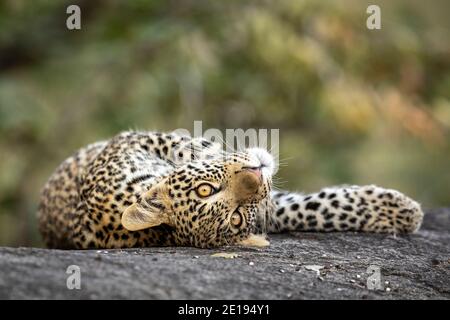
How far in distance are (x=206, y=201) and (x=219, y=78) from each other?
13.2m

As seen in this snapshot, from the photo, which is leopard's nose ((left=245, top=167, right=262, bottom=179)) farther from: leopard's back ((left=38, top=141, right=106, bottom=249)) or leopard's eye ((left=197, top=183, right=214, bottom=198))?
leopard's back ((left=38, top=141, right=106, bottom=249))

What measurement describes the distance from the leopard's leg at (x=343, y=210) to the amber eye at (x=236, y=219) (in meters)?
1.25

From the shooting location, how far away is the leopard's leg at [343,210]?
Answer: 893 cm

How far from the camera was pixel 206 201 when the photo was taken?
7.32 meters

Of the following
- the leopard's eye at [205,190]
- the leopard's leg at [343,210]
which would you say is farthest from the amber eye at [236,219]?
the leopard's leg at [343,210]

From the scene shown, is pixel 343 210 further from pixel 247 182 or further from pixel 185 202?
pixel 185 202

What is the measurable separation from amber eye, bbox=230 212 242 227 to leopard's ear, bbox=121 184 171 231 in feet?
1.74

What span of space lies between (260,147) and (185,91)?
1139 centimetres

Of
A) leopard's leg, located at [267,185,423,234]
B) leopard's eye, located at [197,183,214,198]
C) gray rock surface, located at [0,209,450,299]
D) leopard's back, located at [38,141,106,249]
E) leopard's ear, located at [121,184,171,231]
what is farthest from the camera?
leopard's back, located at [38,141,106,249]

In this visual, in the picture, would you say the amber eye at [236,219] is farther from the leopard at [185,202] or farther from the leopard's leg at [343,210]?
the leopard's leg at [343,210]

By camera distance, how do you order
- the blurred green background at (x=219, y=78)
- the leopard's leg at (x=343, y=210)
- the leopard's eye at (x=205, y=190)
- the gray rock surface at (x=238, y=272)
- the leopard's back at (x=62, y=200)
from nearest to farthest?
the gray rock surface at (x=238, y=272), the leopard's eye at (x=205, y=190), the leopard's leg at (x=343, y=210), the leopard's back at (x=62, y=200), the blurred green background at (x=219, y=78)

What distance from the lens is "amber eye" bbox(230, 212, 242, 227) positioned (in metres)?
7.54

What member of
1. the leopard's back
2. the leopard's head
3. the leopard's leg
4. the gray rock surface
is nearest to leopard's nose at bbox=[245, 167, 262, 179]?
the leopard's head
